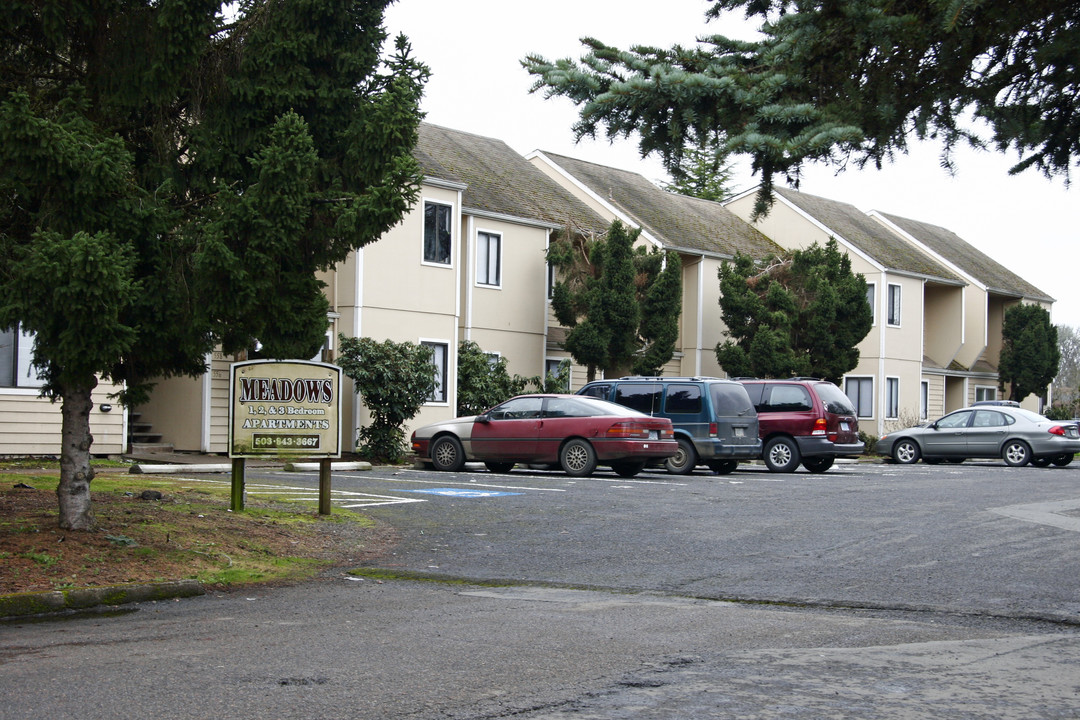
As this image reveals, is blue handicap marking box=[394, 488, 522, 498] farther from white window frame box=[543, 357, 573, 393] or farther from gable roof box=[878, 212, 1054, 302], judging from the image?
gable roof box=[878, 212, 1054, 302]

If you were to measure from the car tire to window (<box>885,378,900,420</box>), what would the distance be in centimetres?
1251

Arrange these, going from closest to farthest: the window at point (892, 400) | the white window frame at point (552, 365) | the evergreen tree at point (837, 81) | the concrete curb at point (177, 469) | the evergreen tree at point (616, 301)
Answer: the evergreen tree at point (837, 81) → the concrete curb at point (177, 469) → the evergreen tree at point (616, 301) → the white window frame at point (552, 365) → the window at point (892, 400)

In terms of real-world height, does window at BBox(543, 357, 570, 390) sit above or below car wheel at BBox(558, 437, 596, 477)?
above

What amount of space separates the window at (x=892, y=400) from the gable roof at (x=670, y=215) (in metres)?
6.81

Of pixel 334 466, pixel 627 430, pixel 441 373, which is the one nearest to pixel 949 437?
pixel 627 430

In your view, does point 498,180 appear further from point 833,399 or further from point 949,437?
point 949,437

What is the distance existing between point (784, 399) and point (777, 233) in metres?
20.1

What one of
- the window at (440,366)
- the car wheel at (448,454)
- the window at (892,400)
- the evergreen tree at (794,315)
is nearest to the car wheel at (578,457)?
the car wheel at (448,454)

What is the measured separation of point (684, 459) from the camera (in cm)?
2378

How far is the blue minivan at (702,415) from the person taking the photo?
929 inches

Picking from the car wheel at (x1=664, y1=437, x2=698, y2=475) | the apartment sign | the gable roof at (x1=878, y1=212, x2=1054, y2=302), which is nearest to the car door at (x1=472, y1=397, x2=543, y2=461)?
the car wheel at (x1=664, y1=437, x2=698, y2=475)

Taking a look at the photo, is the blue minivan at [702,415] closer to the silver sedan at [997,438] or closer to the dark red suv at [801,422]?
the dark red suv at [801,422]

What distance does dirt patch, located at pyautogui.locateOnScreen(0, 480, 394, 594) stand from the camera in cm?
942

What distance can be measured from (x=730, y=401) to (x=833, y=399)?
10.5ft
